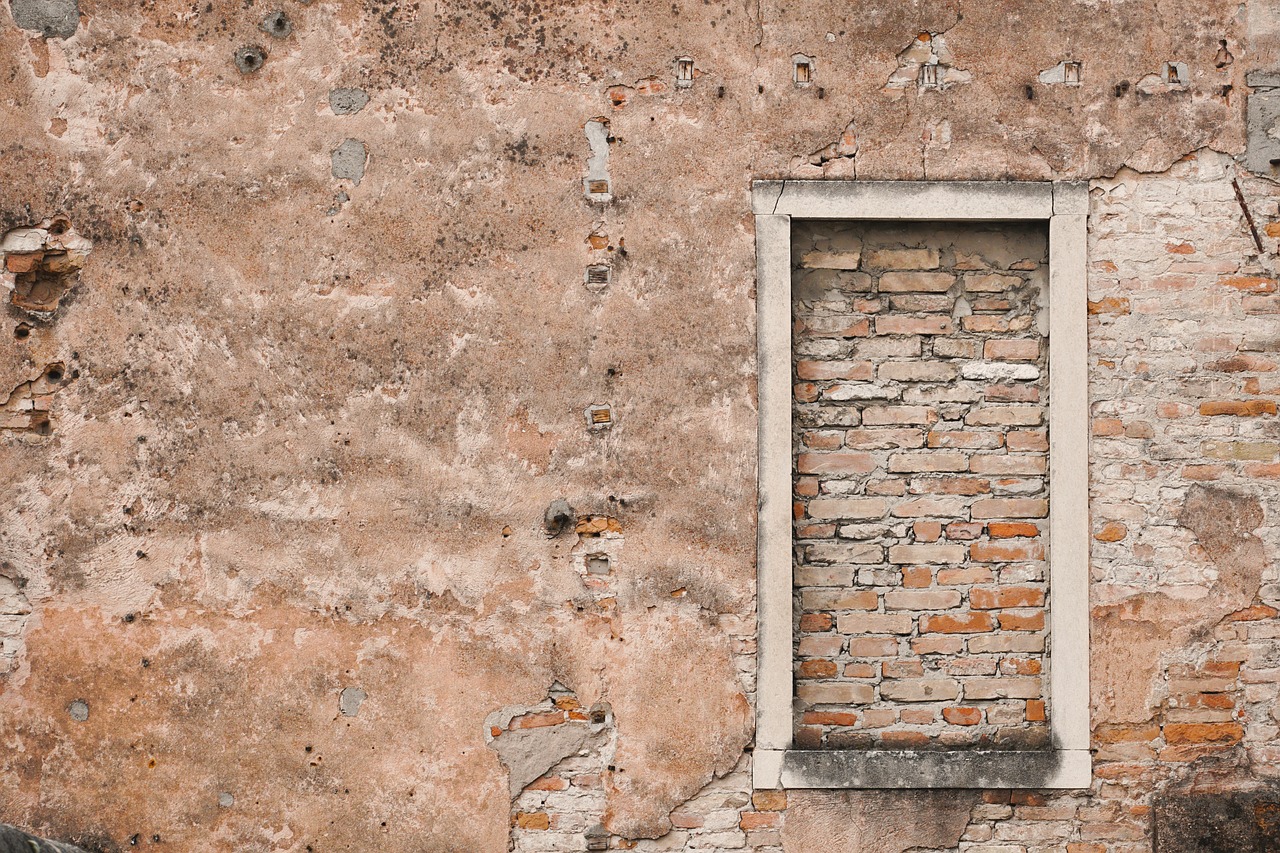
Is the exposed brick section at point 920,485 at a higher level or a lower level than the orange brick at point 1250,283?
lower

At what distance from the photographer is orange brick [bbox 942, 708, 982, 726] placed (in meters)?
3.78

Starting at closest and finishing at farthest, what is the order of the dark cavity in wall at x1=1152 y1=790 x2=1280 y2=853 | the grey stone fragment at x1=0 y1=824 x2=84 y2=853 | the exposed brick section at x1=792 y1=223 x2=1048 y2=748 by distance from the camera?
1. the grey stone fragment at x1=0 y1=824 x2=84 y2=853
2. the dark cavity in wall at x1=1152 y1=790 x2=1280 y2=853
3. the exposed brick section at x1=792 y1=223 x2=1048 y2=748

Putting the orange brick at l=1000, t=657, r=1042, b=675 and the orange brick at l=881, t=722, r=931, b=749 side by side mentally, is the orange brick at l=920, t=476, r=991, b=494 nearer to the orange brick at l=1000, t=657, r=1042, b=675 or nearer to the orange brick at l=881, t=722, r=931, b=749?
the orange brick at l=1000, t=657, r=1042, b=675

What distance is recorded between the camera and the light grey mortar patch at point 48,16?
3734 mm

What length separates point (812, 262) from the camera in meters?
3.81

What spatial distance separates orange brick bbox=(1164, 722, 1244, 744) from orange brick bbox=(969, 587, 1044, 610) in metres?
0.61

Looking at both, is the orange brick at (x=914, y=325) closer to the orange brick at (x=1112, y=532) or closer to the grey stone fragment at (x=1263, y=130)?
the orange brick at (x=1112, y=532)

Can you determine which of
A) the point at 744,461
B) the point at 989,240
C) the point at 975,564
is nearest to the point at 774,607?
the point at 744,461

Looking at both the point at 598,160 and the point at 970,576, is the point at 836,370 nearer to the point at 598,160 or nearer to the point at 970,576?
the point at 970,576

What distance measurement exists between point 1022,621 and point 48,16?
3.98 meters

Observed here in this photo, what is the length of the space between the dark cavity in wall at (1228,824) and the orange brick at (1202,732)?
198 mm

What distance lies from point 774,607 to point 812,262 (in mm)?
1211

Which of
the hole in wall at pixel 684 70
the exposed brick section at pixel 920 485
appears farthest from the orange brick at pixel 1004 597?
the hole in wall at pixel 684 70

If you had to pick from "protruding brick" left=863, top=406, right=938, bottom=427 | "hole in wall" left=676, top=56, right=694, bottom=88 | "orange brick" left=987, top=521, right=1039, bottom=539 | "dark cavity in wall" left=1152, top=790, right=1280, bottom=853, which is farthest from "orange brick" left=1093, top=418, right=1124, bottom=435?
"hole in wall" left=676, top=56, right=694, bottom=88
